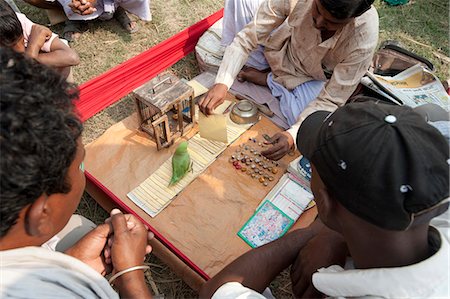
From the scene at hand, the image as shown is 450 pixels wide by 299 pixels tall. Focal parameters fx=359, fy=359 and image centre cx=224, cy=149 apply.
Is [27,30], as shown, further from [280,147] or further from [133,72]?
[280,147]

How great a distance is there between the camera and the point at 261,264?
4.48ft

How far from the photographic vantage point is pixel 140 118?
7.15 feet

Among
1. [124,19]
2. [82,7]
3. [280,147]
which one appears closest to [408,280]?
[280,147]

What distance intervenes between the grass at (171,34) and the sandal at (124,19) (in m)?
0.05

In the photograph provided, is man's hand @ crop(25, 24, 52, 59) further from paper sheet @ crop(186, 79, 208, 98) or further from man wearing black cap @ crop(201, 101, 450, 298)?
man wearing black cap @ crop(201, 101, 450, 298)

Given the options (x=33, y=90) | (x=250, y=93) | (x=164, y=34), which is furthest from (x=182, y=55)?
(x=33, y=90)

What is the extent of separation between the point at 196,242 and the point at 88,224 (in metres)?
0.55

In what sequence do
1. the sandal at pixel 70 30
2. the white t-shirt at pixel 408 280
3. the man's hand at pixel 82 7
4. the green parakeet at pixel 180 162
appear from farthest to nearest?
the sandal at pixel 70 30, the man's hand at pixel 82 7, the green parakeet at pixel 180 162, the white t-shirt at pixel 408 280

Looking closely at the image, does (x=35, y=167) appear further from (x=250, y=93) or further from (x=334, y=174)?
(x=250, y=93)

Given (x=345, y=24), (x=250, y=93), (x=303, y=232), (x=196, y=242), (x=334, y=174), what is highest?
(x=334, y=174)

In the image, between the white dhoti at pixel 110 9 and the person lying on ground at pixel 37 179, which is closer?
the person lying on ground at pixel 37 179

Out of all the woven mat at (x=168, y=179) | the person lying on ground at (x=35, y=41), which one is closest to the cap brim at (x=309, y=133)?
the woven mat at (x=168, y=179)

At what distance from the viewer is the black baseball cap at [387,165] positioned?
2.72 feet

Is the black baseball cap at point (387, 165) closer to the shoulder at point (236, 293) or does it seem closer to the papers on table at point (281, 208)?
the shoulder at point (236, 293)
